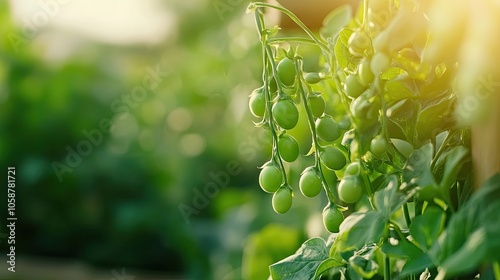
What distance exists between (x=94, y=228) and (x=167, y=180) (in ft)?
2.03

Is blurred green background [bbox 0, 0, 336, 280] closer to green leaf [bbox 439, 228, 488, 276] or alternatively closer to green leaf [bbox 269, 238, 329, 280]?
green leaf [bbox 269, 238, 329, 280]

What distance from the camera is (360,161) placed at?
53 centimetres

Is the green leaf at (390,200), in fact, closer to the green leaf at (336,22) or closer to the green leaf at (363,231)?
the green leaf at (363,231)

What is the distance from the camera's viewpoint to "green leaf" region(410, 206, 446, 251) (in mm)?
459

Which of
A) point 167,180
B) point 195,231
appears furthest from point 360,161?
point 167,180

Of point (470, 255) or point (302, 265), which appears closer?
point (470, 255)

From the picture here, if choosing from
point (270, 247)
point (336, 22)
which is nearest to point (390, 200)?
point (336, 22)

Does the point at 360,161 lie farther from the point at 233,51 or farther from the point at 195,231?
the point at 195,231

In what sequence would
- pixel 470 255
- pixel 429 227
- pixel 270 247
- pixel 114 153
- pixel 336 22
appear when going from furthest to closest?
pixel 114 153, pixel 270 247, pixel 336 22, pixel 429 227, pixel 470 255

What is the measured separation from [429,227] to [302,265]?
0.58 feet

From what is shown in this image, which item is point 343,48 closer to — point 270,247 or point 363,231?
point 363,231

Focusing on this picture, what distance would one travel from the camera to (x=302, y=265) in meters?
0.61

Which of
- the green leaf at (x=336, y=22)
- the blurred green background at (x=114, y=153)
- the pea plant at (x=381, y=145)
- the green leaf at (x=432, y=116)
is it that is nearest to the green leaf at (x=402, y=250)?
the pea plant at (x=381, y=145)

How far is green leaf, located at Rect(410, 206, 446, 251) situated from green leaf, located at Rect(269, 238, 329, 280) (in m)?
0.15
